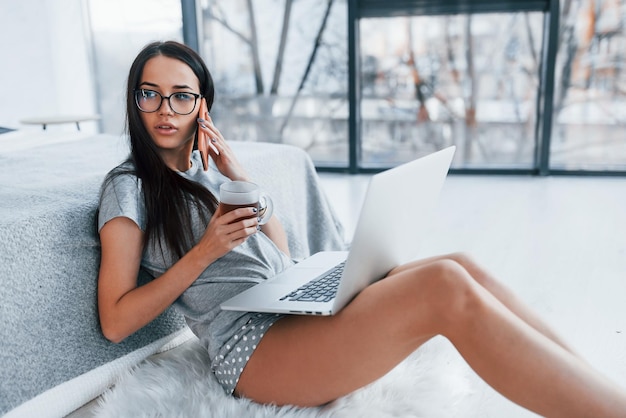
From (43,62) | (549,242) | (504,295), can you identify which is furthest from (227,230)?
(43,62)

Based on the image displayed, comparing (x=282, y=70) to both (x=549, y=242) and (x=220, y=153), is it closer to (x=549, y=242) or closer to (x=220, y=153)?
(x=549, y=242)

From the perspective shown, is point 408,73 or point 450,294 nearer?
point 450,294

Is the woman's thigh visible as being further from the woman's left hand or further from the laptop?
the woman's left hand

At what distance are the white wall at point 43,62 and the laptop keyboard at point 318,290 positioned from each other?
11.6ft

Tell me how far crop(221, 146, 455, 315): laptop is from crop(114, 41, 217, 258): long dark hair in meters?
0.21

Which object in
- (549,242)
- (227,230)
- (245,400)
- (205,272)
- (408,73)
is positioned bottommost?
(549,242)

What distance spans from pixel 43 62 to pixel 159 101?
3.76 metres

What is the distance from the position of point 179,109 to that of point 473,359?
867mm

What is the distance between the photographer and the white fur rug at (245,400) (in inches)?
52.7

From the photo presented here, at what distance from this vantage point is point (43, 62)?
15.5 feet

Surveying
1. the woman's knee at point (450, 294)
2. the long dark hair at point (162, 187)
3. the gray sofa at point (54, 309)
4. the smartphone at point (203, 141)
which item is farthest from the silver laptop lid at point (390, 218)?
the gray sofa at point (54, 309)

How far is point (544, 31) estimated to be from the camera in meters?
4.30

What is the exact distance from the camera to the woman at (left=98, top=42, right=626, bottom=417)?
1.12 metres

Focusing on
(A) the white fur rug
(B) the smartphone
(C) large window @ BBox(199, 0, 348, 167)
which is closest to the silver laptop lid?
(A) the white fur rug
